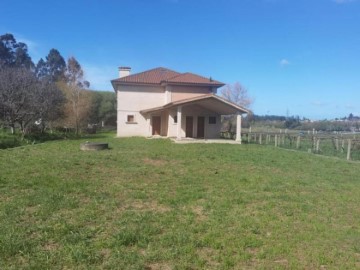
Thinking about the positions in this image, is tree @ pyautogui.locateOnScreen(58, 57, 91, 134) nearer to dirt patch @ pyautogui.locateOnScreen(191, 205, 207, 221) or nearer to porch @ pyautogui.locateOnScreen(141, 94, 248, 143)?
porch @ pyautogui.locateOnScreen(141, 94, 248, 143)

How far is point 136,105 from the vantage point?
30844 mm

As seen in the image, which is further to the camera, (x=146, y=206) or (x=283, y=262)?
(x=146, y=206)

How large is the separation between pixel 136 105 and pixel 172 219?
84.3 feet

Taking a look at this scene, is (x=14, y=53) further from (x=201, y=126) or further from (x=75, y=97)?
(x=201, y=126)

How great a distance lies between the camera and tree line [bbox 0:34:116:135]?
25906 mm

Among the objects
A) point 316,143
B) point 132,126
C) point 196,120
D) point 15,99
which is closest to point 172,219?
point 196,120

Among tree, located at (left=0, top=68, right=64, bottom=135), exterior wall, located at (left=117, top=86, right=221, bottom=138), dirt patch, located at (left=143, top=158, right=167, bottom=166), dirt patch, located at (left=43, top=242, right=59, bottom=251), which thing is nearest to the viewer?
dirt patch, located at (left=43, top=242, right=59, bottom=251)

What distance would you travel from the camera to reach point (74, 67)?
A: 4541cm

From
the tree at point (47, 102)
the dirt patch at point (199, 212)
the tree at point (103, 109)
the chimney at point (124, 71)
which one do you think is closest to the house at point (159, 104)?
the chimney at point (124, 71)

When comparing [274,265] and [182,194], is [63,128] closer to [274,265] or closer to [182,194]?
[182,194]

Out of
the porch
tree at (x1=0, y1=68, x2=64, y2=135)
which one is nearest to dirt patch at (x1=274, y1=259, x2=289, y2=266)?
the porch

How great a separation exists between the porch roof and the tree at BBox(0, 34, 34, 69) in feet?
187

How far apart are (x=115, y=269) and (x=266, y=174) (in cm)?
779

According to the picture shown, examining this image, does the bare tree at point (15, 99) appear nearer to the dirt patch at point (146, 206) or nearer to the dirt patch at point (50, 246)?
the dirt patch at point (146, 206)
